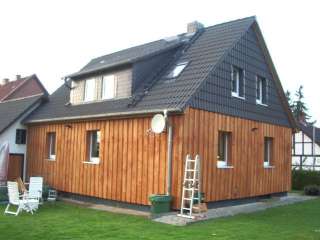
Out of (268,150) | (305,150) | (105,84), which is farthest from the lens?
(305,150)

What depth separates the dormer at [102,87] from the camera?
678 inches

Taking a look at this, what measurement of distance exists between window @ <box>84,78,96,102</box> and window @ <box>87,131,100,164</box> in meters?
1.81

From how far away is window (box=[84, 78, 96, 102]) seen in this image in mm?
19047

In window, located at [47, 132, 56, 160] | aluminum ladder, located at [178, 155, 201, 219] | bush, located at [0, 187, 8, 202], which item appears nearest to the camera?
aluminum ladder, located at [178, 155, 201, 219]

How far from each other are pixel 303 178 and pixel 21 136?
16.2 m

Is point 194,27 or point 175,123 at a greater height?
point 194,27

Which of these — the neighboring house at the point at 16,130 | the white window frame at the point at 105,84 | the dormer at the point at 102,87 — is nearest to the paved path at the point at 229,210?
the dormer at the point at 102,87

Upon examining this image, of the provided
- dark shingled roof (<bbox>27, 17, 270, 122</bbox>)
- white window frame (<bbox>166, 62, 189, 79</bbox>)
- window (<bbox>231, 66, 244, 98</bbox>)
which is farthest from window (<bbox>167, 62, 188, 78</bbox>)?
window (<bbox>231, 66, 244, 98</bbox>)

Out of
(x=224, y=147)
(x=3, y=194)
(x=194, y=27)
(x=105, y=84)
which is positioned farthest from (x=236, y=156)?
(x=3, y=194)

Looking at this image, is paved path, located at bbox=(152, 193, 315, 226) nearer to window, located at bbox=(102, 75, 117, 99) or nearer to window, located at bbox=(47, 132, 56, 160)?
window, located at bbox=(102, 75, 117, 99)

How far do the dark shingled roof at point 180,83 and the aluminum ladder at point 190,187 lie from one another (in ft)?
5.76

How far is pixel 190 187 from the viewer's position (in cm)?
1383

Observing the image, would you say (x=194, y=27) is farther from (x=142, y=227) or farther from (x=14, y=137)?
(x=142, y=227)

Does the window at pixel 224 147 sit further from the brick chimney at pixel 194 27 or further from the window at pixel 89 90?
the window at pixel 89 90
